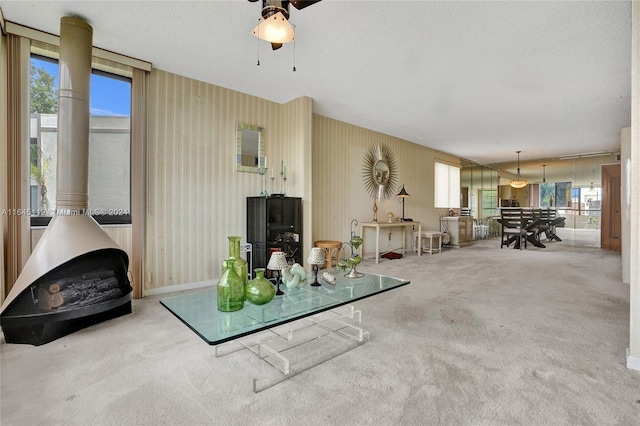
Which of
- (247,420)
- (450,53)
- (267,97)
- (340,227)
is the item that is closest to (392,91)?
(450,53)

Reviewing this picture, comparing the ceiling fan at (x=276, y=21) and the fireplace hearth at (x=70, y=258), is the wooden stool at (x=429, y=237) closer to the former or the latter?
the ceiling fan at (x=276, y=21)

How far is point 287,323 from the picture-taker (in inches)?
74.0

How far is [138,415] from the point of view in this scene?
140 centimetres

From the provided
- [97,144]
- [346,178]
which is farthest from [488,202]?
[97,144]

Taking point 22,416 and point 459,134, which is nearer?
point 22,416

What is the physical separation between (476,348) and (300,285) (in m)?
1.30

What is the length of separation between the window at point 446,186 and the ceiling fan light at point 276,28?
266 inches

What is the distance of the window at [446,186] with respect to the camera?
26.4ft

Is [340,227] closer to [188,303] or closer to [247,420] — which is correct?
[188,303]

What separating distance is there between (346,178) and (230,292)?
4021mm

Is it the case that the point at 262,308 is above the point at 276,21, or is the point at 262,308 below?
below

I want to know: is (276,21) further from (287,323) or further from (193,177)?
(193,177)

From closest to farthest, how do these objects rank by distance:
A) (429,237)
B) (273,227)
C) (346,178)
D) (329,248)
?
(273,227) → (329,248) → (346,178) → (429,237)

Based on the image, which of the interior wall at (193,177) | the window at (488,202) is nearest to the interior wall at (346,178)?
the interior wall at (193,177)
